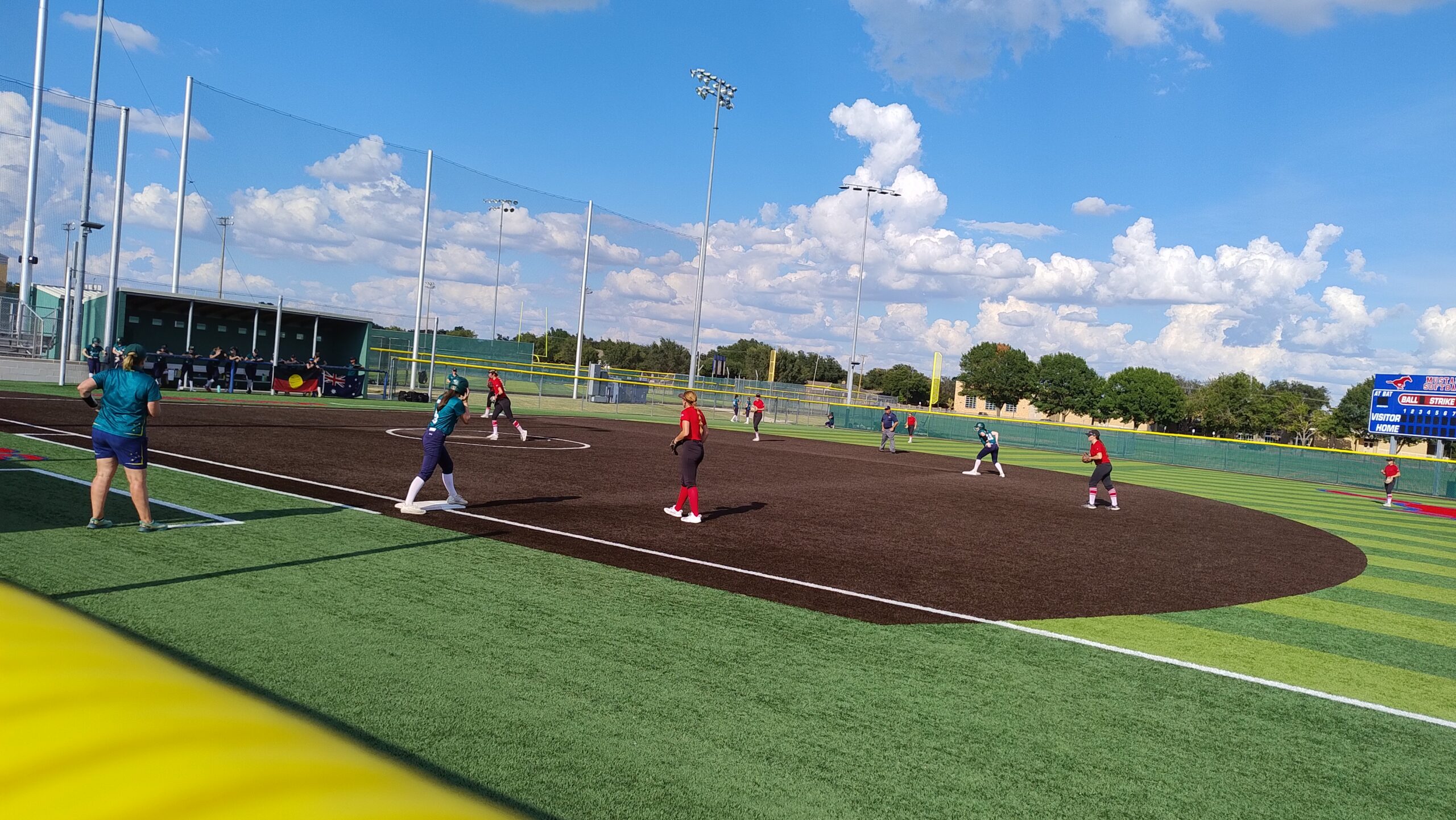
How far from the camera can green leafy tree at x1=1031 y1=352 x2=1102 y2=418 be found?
10688cm

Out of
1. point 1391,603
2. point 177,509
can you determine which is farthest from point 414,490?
point 1391,603

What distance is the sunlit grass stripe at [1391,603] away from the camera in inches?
407

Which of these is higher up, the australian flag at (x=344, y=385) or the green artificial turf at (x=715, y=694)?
the australian flag at (x=344, y=385)

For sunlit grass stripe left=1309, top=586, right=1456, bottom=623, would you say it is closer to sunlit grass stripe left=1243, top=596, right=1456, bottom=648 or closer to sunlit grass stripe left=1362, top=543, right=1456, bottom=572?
sunlit grass stripe left=1243, top=596, right=1456, bottom=648

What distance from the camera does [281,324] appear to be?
37.3 m

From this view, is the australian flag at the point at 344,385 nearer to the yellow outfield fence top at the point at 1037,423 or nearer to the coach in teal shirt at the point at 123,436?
the yellow outfield fence top at the point at 1037,423

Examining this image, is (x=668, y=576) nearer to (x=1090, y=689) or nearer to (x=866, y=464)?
(x=1090, y=689)

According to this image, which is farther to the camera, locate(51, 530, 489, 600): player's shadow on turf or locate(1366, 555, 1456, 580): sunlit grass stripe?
locate(1366, 555, 1456, 580): sunlit grass stripe

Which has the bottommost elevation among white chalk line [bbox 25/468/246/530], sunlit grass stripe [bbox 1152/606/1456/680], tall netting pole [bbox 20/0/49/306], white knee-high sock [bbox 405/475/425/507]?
sunlit grass stripe [bbox 1152/606/1456/680]

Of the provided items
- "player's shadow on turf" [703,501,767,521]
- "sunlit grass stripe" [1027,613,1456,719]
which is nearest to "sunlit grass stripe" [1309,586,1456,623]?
"sunlit grass stripe" [1027,613,1456,719]

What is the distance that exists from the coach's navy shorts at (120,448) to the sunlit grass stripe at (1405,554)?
18.1 m

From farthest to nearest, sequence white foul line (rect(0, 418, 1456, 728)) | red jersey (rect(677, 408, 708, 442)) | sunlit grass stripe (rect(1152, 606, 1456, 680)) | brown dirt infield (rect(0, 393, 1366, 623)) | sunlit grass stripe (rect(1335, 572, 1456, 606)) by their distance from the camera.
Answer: red jersey (rect(677, 408, 708, 442)), sunlit grass stripe (rect(1335, 572, 1456, 606)), brown dirt infield (rect(0, 393, 1366, 623)), sunlit grass stripe (rect(1152, 606, 1456, 680)), white foul line (rect(0, 418, 1456, 728))

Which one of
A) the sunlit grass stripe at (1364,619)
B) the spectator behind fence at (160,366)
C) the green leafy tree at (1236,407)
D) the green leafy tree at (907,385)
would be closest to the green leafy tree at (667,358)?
the green leafy tree at (907,385)

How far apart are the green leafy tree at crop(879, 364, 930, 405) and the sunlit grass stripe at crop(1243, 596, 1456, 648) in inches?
4868
